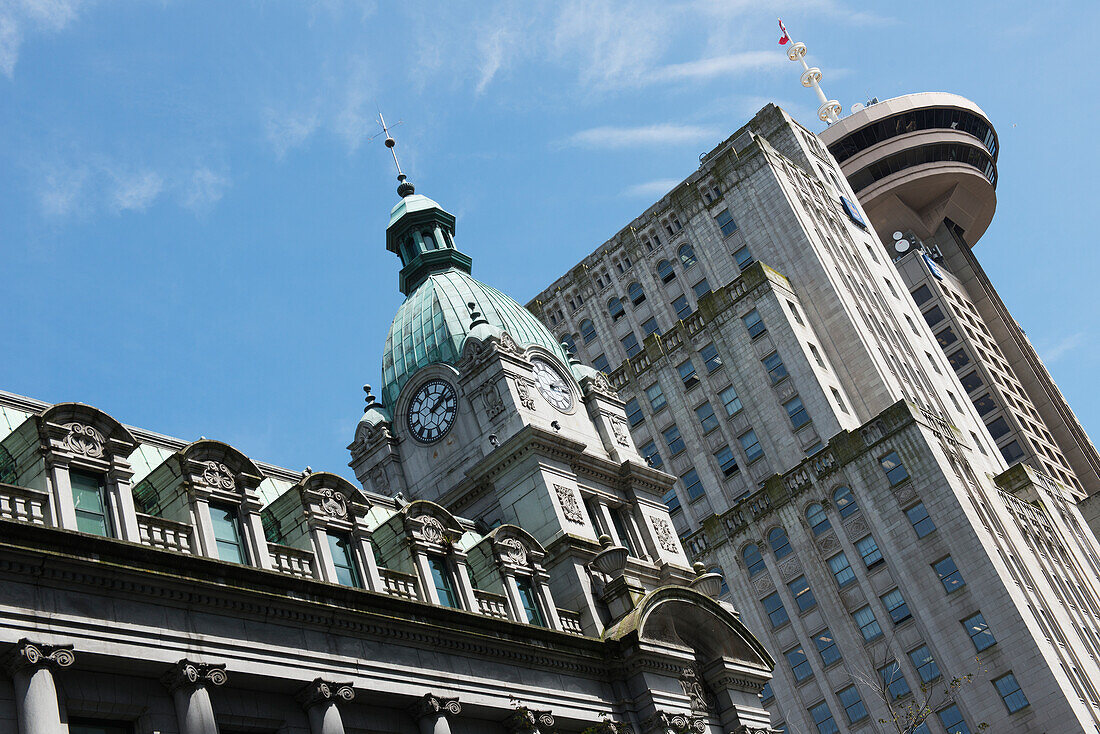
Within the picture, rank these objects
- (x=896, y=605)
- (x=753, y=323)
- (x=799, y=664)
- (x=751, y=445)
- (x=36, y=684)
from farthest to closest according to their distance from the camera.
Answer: (x=753, y=323) → (x=751, y=445) → (x=799, y=664) → (x=896, y=605) → (x=36, y=684)

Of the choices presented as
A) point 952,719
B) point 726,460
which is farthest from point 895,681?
point 726,460

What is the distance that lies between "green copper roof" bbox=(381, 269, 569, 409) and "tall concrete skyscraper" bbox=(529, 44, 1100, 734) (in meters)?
26.6

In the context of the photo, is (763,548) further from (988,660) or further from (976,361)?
(976,361)

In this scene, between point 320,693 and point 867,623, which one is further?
point 867,623

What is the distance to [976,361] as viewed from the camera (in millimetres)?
143000

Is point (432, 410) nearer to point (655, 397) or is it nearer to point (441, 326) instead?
point (441, 326)

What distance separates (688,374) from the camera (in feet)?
330

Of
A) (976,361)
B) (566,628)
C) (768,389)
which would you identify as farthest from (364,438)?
(976,361)

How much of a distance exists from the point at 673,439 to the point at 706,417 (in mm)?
3221

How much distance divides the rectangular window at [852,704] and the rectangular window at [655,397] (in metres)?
28.3

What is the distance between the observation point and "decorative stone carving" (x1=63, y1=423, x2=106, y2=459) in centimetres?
3108

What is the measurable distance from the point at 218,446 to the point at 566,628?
14.7m

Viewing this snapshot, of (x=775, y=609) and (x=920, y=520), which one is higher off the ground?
(x=920, y=520)

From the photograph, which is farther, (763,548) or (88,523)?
(763,548)
